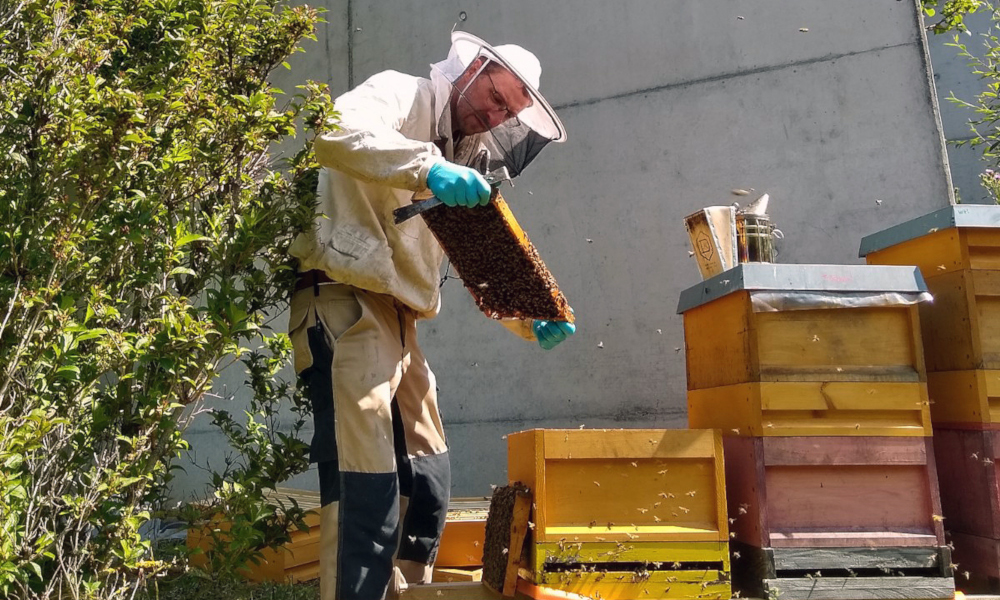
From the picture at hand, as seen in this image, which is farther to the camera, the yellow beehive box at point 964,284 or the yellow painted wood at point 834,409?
the yellow beehive box at point 964,284

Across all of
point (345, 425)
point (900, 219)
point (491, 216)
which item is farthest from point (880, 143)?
point (345, 425)

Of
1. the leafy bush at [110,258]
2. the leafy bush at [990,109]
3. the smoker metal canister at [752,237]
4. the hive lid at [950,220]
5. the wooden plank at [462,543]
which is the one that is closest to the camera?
the leafy bush at [110,258]

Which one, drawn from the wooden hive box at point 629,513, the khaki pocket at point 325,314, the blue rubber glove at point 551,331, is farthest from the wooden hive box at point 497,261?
the wooden hive box at point 629,513

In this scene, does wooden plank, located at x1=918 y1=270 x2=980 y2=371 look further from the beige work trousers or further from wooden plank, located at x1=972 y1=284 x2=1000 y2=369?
the beige work trousers

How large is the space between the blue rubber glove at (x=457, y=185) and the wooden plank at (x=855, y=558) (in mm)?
1289

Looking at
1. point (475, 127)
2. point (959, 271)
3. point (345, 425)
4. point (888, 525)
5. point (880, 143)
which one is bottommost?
point (888, 525)

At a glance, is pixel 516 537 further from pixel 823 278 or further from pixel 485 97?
pixel 485 97

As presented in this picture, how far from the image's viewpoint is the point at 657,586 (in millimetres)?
2129

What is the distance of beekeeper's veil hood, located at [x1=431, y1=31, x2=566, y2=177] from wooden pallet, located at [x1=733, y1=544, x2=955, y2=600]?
153cm

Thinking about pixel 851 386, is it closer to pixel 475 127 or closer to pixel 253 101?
pixel 475 127

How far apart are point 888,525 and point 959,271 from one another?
815mm

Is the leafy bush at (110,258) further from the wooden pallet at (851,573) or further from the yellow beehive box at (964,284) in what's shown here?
the yellow beehive box at (964,284)

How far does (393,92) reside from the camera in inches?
94.8

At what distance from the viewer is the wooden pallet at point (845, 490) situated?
2223 mm
